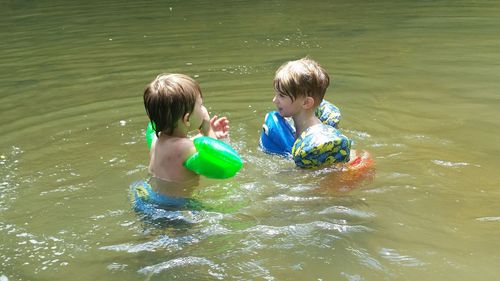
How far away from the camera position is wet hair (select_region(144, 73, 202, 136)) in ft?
12.7

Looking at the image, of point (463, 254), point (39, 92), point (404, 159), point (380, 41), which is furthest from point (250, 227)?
point (380, 41)

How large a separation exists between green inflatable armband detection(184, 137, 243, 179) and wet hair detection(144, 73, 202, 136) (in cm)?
25

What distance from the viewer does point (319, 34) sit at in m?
10.9

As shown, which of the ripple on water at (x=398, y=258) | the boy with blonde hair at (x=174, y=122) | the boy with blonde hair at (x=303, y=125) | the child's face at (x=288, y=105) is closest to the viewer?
the ripple on water at (x=398, y=258)

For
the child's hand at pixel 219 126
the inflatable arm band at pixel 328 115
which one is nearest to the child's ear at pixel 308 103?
the inflatable arm band at pixel 328 115

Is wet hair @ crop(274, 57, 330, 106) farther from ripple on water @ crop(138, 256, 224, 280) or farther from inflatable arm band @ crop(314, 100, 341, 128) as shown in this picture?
ripple on water @ crop(138, 256, 224, 280)

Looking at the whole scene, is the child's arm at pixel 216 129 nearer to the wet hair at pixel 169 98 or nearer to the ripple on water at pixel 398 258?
the wet hair at pixel 169 98

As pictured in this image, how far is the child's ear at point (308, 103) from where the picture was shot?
4.66 metres

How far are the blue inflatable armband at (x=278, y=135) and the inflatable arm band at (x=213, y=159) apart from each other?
1.06 m

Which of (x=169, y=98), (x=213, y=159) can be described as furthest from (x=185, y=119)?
(x=213, y=159)

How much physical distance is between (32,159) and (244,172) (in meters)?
1.92

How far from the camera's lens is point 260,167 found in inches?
191

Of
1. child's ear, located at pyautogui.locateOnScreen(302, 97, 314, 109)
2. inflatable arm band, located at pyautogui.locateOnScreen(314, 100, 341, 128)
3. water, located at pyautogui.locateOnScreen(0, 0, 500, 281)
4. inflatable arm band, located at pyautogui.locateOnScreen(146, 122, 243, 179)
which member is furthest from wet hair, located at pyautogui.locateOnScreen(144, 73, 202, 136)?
inflatable arm band, located at pyautogui.locateOnScreen(314, 100, 341, 128)

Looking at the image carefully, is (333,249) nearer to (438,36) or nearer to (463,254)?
(463,254)
